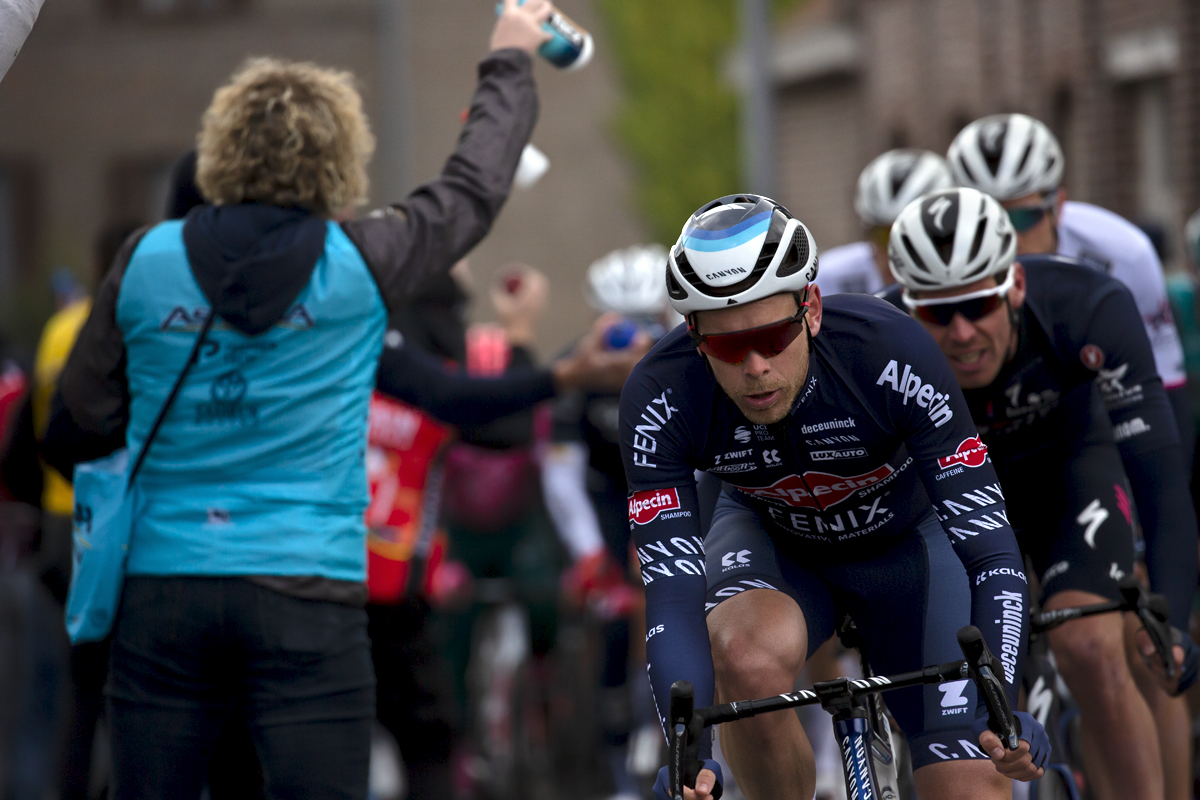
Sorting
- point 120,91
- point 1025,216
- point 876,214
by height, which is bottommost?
point 1025,216

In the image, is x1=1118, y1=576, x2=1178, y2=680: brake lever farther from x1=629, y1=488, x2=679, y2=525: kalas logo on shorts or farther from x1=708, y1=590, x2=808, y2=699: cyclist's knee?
x1=629, y1=488, x2=679, y2=525: kalas logo on shorts

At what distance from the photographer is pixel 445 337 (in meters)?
6.51

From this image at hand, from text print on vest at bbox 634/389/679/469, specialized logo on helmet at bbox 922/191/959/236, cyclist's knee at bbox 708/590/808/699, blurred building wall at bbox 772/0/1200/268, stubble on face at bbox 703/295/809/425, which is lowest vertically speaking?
cyclist's knee at bbox 708/590/808/699

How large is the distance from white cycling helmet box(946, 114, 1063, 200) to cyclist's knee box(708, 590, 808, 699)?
242cm

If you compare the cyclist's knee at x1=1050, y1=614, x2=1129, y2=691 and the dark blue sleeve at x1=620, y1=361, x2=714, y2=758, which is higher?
the dark blue sleeve at x1=620, y1=361, x2=714, y2=758

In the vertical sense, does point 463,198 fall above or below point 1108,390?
above

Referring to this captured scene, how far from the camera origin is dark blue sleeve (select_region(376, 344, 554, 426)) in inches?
201

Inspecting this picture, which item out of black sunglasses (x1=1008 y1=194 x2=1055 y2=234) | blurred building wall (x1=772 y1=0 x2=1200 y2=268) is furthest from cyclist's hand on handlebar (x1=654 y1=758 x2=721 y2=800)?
blurred building wall (x1=772 y1=0 x2=1200 y2=268)

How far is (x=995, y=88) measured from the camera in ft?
59.7

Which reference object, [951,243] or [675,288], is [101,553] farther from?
[951,243]

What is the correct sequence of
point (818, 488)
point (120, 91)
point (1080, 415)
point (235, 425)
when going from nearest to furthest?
point (235, 425) → point (818, 488) → point (1080, 415) → point (120, 91)

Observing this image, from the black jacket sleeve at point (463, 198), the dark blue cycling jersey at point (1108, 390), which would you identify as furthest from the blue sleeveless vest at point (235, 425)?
the dark blue cycling jersey at point (1108, 390)

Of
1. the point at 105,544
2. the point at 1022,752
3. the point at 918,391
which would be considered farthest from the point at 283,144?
the point at 1022,752

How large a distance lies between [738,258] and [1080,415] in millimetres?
1919
